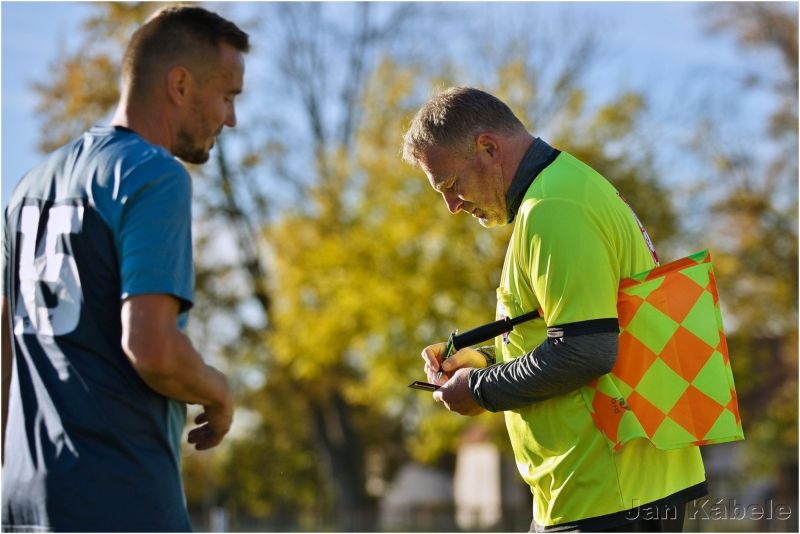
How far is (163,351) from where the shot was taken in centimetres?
296

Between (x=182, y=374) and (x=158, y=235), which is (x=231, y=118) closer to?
(x=158, y=235)

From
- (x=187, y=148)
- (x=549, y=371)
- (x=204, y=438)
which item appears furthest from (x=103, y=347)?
(x=549, y=371)

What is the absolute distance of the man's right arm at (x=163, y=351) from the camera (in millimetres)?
2955

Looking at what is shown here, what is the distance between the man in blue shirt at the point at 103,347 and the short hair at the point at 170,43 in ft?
0.80

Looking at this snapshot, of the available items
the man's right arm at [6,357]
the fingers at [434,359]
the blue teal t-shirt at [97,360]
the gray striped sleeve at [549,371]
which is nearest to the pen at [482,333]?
the fingers at [434,359]

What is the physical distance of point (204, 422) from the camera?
3350mm

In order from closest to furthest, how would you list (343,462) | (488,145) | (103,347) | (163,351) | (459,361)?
(163,351)
(103,347)
(488,145)
(459,361)
(343,462)

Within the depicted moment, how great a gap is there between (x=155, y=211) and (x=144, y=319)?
310mm

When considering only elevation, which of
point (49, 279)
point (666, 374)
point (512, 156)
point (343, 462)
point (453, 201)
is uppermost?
point (512, 156)

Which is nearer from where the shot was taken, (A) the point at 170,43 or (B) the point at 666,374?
(B) the point at 666,374

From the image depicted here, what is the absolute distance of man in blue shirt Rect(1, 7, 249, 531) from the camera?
298 cm

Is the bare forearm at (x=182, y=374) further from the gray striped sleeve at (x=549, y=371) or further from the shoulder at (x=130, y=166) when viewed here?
the gray striped sleeve at (x=549, y=371)

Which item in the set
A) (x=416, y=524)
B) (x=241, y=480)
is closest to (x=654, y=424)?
(x=416, y=524)

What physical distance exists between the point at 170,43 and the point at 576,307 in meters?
1.50
